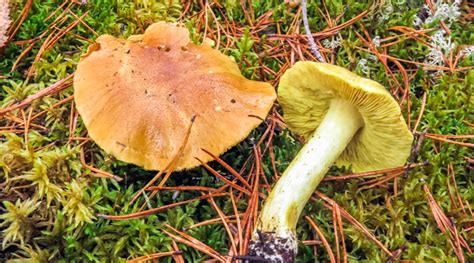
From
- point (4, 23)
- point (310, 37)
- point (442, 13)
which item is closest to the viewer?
point (4, 23)

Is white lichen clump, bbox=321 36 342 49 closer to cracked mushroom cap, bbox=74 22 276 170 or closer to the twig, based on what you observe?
the twig

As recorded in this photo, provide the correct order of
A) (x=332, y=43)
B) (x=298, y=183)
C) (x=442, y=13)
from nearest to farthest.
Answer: (x=298, y=183)
(x=332, y=43)
(x=442, y=13)

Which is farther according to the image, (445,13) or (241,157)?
(445,13)

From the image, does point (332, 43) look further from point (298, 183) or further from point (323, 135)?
point (298, 183)

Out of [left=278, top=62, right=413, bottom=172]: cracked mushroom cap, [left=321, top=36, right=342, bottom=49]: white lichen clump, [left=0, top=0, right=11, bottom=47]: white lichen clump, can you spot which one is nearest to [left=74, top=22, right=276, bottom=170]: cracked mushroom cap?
[left=278, top=62, right=413, bottom=172]: cracked mushroom cap

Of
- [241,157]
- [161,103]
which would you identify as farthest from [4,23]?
[241,157]

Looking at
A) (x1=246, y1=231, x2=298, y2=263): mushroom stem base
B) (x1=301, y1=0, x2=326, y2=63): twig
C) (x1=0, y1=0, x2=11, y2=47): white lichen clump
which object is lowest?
(x1=246, y1=231, x2=298, y2=263): mushroom stem base

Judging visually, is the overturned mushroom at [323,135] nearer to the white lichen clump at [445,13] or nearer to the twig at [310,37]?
the twig at [310,37]

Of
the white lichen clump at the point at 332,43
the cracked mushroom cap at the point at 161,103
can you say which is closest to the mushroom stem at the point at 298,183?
the cracked mushroom cap at the point at 161,103

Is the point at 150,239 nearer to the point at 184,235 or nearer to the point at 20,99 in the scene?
the point at 184,235
